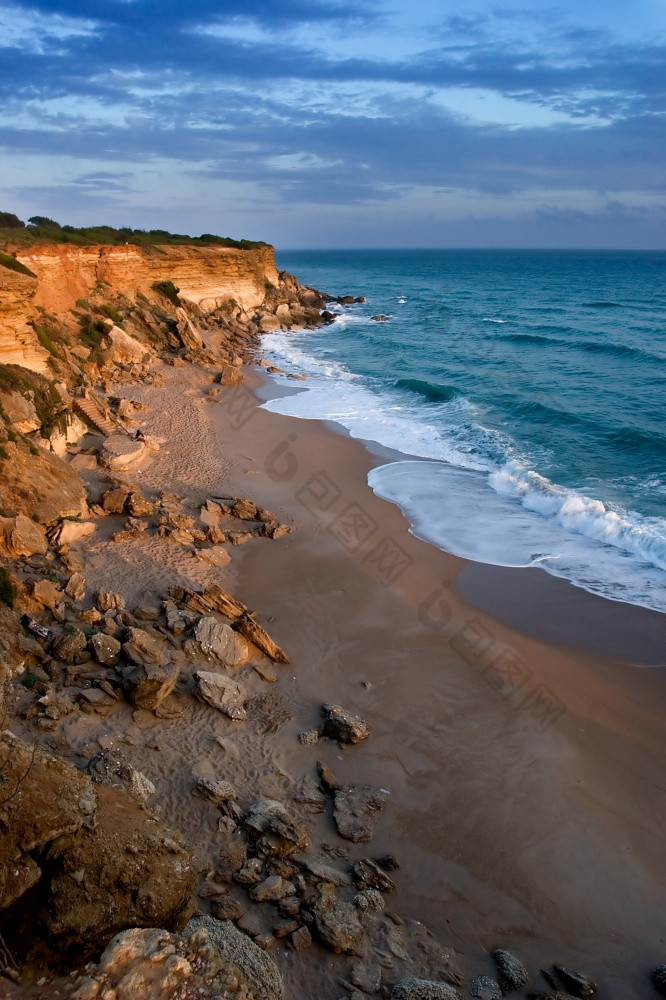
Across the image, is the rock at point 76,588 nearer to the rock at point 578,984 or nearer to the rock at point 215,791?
the rock at point 215,791

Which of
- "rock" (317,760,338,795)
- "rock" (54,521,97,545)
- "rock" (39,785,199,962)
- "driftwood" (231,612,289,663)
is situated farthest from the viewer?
"rock" (54,521,97,545)

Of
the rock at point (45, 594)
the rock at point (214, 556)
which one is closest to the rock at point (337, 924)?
the rock at point (45, 594)

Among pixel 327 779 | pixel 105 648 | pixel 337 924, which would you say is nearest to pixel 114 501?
pixel 105 648

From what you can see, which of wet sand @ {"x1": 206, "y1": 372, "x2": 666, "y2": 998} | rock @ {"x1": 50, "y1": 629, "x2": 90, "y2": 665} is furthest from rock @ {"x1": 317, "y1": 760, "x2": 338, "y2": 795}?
rock @ {"x1": 50, "y1": 629, "x2": 90, "y2": 665}

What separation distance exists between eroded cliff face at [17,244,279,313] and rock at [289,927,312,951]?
23.3m

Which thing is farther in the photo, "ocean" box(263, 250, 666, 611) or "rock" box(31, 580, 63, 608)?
"ocean" box(263, 250, 666, 611)

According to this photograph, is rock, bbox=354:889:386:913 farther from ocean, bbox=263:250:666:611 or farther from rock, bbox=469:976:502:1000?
ocean, bbox=263:250:666:611

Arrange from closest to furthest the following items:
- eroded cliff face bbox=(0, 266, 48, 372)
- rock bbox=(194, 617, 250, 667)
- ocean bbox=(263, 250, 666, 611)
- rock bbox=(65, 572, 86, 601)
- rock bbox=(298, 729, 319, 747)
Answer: rock bbox=(298, 729, 319, 747) < rock bbox=(194, 617, 250, 667) < rock bbox=(65, 572, 86, 601) < ocean bbox=(263, 250, 666, 611) < eroded cliff face bbox=(0, 266, 48, 372)

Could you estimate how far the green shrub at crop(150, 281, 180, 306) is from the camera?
35.8 meters

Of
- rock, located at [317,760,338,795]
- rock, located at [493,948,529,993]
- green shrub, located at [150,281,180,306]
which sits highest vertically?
green shrub, located at [150,281,180,306]

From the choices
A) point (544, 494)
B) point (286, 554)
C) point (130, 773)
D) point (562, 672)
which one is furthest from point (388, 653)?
point (544, 494)

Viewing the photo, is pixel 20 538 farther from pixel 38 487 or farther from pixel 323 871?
pixel 323 871

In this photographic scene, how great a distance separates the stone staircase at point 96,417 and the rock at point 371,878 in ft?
48.2

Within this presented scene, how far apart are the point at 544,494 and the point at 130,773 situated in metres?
13.3
